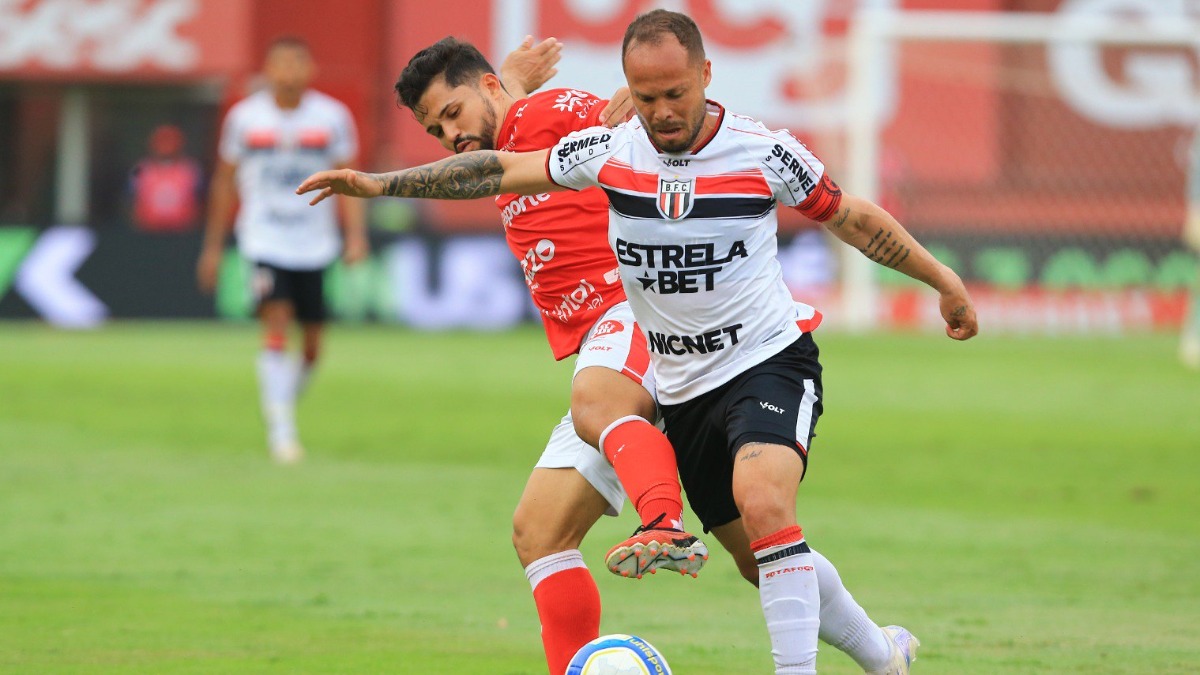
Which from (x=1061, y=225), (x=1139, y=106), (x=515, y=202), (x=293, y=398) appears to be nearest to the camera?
(x=515, y=202)

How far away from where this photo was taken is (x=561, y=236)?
593 centimetres

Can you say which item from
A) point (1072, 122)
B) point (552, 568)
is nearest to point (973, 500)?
point (552, 568)

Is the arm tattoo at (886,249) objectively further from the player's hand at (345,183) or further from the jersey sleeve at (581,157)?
the player's hand at (345,183)

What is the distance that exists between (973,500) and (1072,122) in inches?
989

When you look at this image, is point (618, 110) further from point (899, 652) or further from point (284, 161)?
point (284, 161)

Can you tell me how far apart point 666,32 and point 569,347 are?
1.32m

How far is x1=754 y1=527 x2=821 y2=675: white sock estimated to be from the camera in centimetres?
493

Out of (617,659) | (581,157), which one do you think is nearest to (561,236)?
(581,157)

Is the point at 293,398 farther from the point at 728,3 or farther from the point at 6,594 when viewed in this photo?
the point at 728,3

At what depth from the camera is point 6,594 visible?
7.22 metres

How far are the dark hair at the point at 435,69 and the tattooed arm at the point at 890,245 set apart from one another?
1391mm

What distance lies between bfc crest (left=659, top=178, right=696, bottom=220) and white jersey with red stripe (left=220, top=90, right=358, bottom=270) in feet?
24.3

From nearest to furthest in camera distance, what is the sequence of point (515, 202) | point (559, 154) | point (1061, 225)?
point (559, 154), point (515, 202), point (1061, 225)

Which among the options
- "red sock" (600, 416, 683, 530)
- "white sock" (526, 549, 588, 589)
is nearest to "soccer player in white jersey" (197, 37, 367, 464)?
"white sock" (526, 549, 588, 589)
